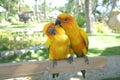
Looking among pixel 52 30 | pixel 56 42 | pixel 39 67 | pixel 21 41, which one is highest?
pixel 52 30

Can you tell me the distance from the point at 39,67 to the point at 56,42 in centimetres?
58

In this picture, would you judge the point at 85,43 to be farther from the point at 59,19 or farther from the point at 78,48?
the point at 59,19

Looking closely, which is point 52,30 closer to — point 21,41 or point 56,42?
point 56,42

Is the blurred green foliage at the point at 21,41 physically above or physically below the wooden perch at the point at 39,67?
below

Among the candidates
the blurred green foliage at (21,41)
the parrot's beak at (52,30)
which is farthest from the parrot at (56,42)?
the blurred green foliage at (21,41)

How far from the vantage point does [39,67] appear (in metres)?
2.48

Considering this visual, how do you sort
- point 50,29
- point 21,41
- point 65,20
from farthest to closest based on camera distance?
point 21,41, point 65,20, point 50,29

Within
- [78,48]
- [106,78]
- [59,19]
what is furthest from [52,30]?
[106,78]

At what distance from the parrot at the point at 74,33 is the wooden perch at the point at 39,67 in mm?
86

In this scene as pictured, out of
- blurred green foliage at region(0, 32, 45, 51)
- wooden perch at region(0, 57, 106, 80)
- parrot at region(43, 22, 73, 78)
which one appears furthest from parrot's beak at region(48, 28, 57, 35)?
blurred green foliage at region(0, 32, 45, 51)

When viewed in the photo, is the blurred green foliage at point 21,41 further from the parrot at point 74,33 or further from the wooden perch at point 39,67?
the wooden perch at point 39,67

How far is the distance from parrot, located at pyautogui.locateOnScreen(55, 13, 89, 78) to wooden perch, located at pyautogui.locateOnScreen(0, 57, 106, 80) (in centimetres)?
9

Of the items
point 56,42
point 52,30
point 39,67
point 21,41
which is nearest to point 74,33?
point 56,42

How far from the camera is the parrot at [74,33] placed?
9.28 ft
